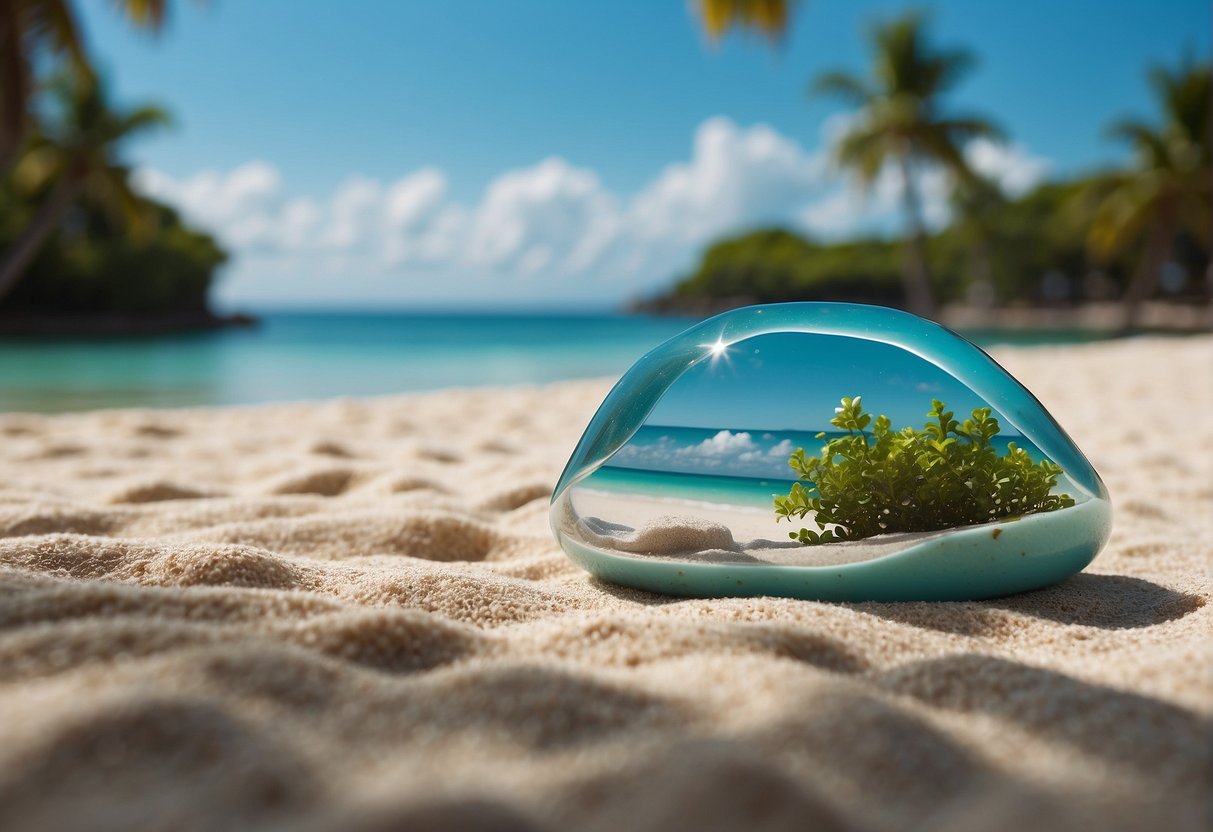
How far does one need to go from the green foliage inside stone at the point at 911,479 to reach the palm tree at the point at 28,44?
9.03 meters

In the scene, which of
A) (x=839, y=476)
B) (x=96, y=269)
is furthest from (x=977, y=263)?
(x=839, y=476)

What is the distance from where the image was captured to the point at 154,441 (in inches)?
142

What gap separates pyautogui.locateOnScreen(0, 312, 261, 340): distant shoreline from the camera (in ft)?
80.3

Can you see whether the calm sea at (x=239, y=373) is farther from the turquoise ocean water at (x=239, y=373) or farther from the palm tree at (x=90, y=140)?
the palm tree at (x=90, y=140)

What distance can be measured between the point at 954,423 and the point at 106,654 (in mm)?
1181

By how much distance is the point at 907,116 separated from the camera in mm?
17406

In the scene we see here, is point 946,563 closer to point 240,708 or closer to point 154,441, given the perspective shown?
A: point 240,708

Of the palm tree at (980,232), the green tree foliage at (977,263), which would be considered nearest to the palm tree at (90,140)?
the green tree foliage at (977,263)

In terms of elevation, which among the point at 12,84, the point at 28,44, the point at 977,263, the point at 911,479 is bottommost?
the point at 911,479

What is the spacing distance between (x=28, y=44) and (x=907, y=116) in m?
15.3

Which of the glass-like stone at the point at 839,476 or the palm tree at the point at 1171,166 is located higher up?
the palm tree at the point at 1171,166

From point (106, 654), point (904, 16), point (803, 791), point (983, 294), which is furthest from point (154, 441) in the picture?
point (983, 294)

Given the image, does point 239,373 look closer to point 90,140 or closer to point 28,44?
point 28,44

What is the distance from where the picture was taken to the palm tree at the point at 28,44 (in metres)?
7.77
